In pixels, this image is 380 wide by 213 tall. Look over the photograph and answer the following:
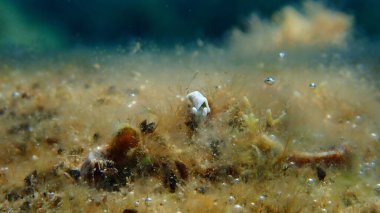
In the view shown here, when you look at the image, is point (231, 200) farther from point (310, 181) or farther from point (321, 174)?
point (321, 174)

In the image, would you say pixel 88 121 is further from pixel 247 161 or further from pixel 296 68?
pixel 296 68

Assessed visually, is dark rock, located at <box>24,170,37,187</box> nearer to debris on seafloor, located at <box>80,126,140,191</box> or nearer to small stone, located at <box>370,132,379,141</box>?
debris on seafloor, located at <box>80,126,140,191</box>

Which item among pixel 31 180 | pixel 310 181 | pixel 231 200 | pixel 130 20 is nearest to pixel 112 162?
pixel 31 180

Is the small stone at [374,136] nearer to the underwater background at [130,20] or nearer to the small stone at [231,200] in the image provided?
the small stone at [231,200]

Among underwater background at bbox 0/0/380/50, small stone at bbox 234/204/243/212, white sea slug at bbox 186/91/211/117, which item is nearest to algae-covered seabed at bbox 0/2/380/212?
small stone at bbox 234/204/243/212

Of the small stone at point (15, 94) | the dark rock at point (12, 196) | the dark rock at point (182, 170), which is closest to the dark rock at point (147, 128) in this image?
the dark rock at point (182, 170)

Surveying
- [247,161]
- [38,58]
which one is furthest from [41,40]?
[247,161]
